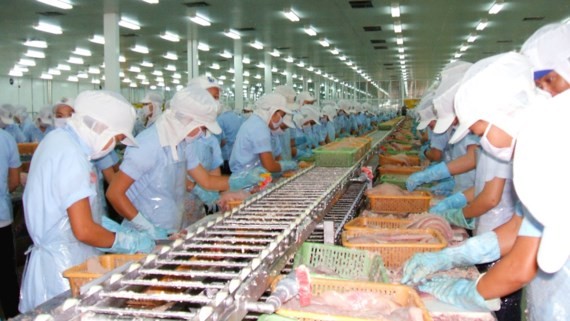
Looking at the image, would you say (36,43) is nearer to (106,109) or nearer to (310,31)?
(310,31)

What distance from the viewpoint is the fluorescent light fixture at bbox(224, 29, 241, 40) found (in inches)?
598

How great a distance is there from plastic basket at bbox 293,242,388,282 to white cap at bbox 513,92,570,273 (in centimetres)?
100

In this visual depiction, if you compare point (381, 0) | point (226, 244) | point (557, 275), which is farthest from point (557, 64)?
point (381, 0)

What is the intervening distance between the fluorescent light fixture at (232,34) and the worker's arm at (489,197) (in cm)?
1254

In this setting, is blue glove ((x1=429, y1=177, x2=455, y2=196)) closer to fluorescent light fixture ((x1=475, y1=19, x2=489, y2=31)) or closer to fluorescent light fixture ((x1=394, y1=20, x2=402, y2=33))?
fluorescent light fixture ((x1=394, y1=20, x2=402, y2=33))

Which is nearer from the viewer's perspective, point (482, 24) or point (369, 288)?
point (369, 288)

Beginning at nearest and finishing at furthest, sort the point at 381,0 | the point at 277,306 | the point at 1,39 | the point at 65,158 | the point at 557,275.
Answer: the point at 277,306
the point at 557,275
the point at 65,158
the point at 381,0
the point at 1,39

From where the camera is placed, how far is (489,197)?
3396 mm

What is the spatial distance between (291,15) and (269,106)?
748cm

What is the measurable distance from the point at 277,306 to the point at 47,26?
14.4 meters

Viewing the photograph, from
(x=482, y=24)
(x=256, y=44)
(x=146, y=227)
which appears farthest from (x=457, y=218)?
(x=256, y=44)

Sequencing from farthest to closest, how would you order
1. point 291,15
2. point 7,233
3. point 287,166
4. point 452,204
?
point 291,15 < point 287,166 < point 7,233 < point 452,204

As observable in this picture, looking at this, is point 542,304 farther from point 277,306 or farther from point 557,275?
point 277,306

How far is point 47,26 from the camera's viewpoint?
14008mm
